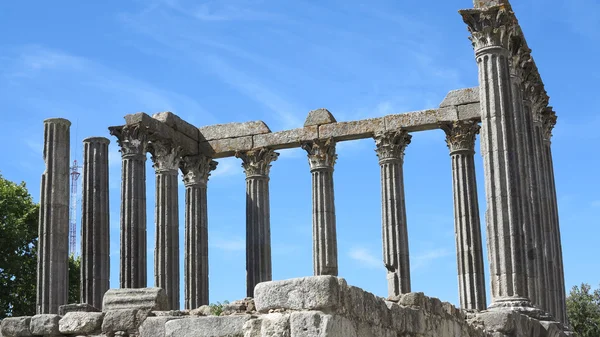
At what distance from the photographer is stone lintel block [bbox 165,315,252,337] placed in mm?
13617

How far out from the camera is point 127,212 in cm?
3416

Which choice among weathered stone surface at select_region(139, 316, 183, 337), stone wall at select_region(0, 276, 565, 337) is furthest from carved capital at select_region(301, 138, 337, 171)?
weathered stone surface at select_region(139, 316, 183, 337)

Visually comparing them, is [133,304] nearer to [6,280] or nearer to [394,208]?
[394,208]

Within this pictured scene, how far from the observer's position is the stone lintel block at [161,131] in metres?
34.7

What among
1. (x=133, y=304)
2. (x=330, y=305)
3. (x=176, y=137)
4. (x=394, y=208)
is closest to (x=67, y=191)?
(x=176, y=137)

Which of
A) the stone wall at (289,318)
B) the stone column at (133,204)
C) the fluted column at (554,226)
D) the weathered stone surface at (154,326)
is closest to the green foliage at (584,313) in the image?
the fluted column at (554,226)

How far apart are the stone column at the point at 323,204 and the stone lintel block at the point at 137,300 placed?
1854 cm

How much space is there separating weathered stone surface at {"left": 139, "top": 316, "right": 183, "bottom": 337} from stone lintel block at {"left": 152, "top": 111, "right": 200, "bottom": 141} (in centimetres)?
2147

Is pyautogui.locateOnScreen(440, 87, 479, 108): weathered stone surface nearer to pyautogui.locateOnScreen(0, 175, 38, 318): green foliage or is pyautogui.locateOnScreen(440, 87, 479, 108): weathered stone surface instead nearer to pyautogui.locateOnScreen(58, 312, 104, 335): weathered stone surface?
pyautogui.locateOnScreen(58, 312, 104, 335): weathered stone surface

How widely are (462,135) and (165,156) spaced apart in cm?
1056

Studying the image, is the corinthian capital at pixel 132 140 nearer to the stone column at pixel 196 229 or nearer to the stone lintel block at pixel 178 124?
the stone lintel block at pixel 178 124

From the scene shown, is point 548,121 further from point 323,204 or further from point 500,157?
point 500,157

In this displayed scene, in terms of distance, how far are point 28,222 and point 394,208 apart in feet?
76.2

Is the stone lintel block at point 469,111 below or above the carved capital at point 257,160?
above
